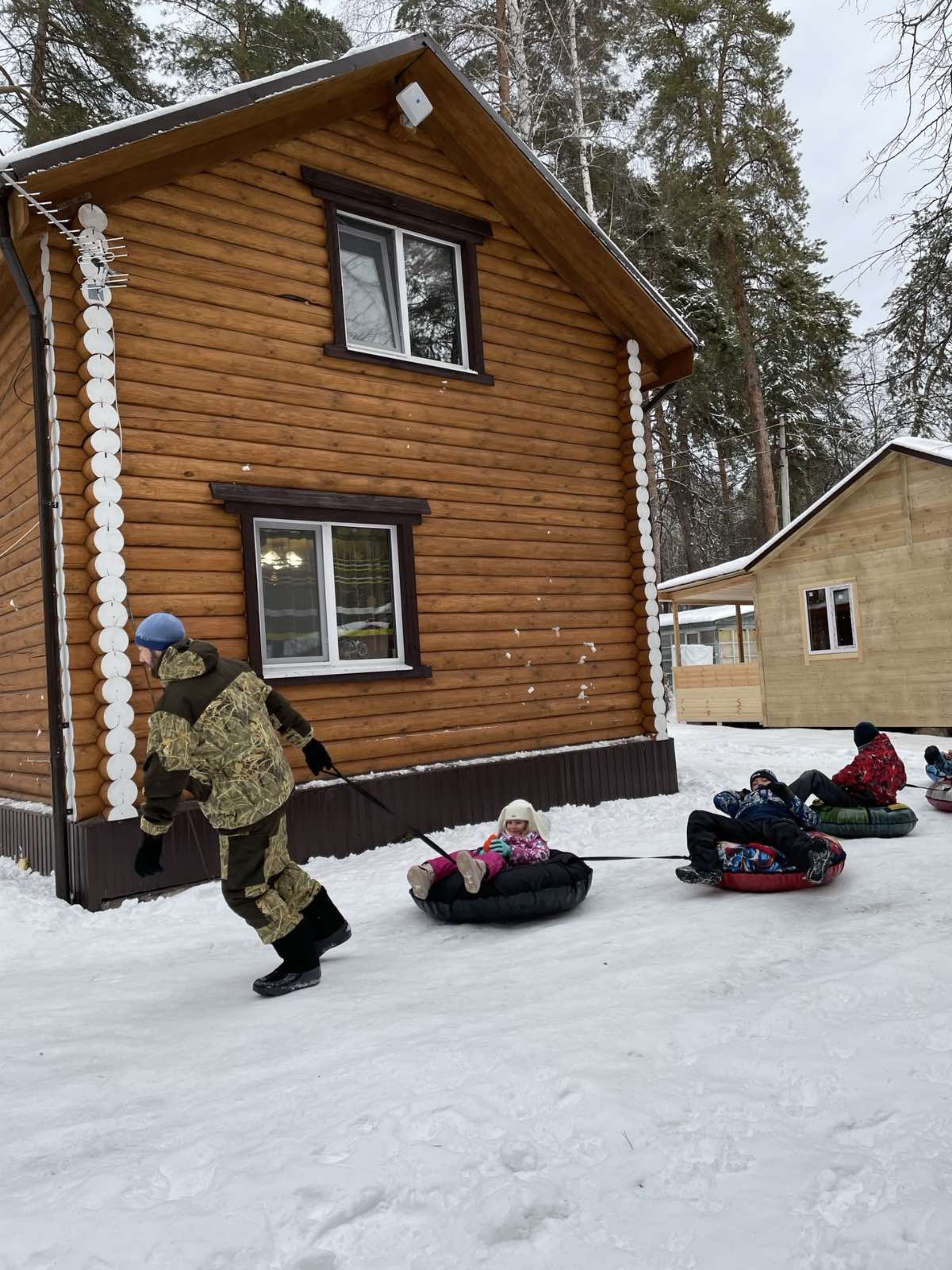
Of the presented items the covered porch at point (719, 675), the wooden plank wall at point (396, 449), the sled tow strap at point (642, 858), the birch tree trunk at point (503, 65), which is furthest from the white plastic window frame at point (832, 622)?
the sled tow strap at point (642, 858)

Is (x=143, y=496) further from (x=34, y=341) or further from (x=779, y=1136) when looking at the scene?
(x=779, y=1136)

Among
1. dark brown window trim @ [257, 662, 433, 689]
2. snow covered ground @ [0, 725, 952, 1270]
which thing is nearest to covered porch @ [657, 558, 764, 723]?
dark brown window trim @ [257, 662, 433, 689]

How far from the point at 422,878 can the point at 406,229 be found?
6750mm

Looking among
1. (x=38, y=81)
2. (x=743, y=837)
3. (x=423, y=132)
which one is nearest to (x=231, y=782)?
(x=743, y=837)

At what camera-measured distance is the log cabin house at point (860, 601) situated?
51.3ft

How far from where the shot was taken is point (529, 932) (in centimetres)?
551

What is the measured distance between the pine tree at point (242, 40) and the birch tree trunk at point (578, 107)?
4.34 m

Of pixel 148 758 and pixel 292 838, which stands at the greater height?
pixel 148 758

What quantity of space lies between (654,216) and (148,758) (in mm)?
23935

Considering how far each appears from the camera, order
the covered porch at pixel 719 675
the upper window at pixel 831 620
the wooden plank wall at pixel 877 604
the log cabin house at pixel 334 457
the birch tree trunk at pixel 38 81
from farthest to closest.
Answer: the covered porch at pixel 719 675 < the upper window at pixel 831 620 < the birch tree trunk at pixel 38 81 < the wooden plank wall at pixel 877 604 < the log cabin house at pixel 334 457

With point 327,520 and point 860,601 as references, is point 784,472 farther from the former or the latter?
point 327,520

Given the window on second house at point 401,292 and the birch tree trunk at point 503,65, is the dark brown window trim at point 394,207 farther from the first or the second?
the birch tree trunk at point 503,65

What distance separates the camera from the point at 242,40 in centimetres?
1819

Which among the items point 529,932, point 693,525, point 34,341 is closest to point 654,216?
point 693,525
